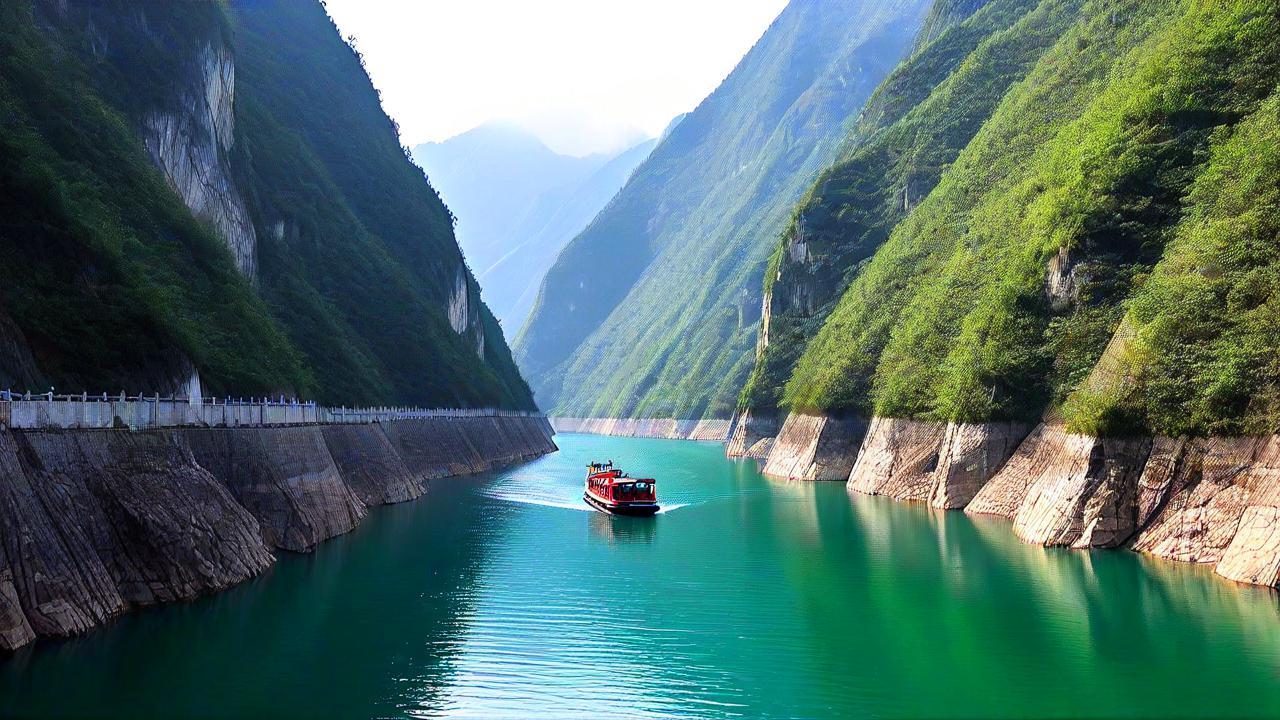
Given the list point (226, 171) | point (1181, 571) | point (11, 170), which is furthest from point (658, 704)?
point (226, 171)

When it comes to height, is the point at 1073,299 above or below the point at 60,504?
above

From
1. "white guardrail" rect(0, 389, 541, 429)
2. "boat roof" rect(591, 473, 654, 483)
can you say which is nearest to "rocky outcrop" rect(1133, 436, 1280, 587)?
"boat roof" rect(591, 473, 654, 483)

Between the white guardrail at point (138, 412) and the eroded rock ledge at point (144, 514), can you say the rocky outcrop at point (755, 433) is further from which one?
the eroded rock ledge at point (144, 514)

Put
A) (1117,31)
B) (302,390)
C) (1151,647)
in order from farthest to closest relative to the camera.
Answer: (1117,31) < (302,390) < (1151,647)

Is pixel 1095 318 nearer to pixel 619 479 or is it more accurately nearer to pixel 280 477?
pixel 619 479

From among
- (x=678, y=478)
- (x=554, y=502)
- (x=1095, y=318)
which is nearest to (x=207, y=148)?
(x=554, y=502)

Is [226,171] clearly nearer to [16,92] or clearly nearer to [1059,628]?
[16,92]
